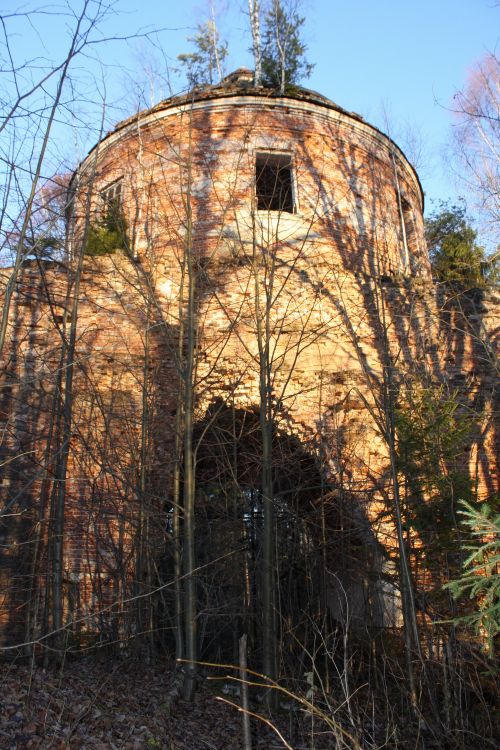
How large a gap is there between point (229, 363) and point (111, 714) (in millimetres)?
4842

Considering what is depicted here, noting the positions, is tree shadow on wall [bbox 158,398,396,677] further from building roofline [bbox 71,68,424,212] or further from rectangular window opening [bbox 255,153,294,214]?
building roofline [bbox 71,68,424,212]

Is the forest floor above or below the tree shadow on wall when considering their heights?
below

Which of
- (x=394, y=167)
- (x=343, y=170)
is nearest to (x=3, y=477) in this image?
(x=343, y=170)

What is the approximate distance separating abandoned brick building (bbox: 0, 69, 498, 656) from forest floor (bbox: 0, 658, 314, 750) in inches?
30.4

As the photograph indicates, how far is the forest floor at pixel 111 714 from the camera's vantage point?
16.2 ft

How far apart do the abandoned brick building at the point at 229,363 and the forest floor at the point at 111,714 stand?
2.54ft

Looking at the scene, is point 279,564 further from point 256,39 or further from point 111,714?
point 256,39

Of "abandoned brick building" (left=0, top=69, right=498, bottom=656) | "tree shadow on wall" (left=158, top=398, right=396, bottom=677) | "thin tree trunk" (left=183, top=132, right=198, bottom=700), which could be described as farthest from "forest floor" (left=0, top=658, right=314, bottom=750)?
"tree shadow on wall" (left=158, top=398, right=396, bottom=677)

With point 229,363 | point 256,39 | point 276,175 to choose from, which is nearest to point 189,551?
point 229,363

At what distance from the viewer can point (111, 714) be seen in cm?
546

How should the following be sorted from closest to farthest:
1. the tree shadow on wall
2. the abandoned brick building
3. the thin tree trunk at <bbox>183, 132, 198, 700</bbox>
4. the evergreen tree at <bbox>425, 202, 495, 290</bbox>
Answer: the thin tree trunk at <bbox>183, 132, 198, 700</bbox> → the tree shadow on wall → the abandoned brick building → the evergreen tree at <bbox>425, 202, 495, 290</bbox>

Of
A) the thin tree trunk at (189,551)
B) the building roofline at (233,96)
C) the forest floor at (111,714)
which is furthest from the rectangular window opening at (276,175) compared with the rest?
the forest floor at (111,714)

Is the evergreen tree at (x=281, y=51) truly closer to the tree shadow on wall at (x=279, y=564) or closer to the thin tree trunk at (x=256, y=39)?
the thin tree trunk at (x=256, y=39)

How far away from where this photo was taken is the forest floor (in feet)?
16.2
